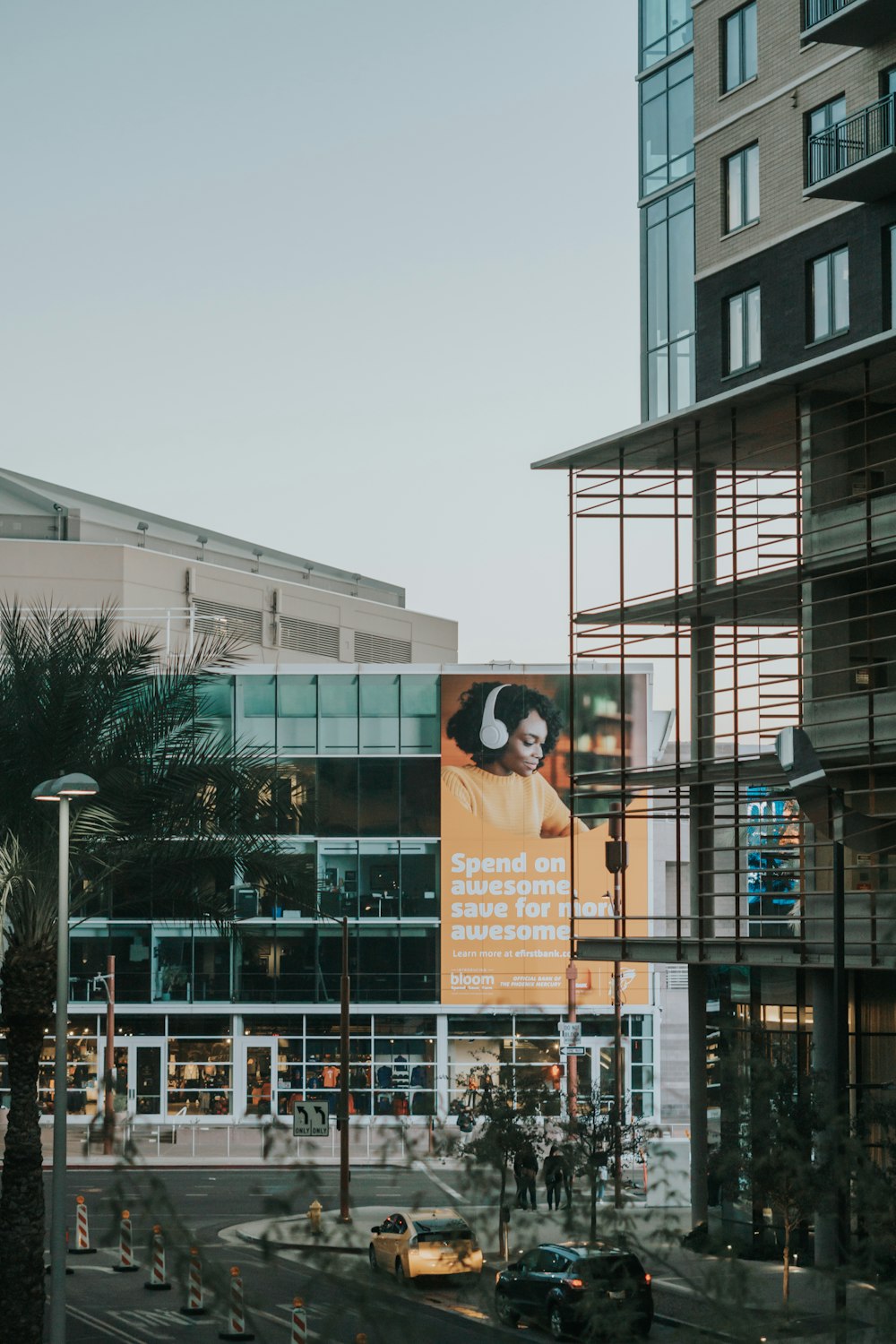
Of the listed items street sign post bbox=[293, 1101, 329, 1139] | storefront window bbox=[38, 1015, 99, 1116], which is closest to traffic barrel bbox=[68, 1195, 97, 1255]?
street sign post bbox=[293, 1101, 329, 1139]

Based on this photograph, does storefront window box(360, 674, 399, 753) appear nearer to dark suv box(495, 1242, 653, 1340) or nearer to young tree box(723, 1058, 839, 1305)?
young tree box(723, 1058, 839, 1305)

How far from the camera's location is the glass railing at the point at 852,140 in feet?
98.8

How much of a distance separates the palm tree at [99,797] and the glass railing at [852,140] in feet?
49.8

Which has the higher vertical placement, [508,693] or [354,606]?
[354,606]

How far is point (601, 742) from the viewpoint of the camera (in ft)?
187

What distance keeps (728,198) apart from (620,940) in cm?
1507

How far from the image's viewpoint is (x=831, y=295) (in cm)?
3219

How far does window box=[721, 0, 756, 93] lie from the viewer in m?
34.8

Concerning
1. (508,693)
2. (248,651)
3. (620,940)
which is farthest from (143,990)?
(620,940)

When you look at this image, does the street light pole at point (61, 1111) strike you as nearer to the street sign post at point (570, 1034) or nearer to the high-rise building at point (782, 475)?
the high-rise building at point (782, 475)

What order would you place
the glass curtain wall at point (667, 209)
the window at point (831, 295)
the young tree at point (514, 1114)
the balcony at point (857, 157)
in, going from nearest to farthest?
1. the young tree at point (514, 1114)
2. the balcony at point (857, 157)
3. the window at point (831, 295)
4. the glass curtain wall at point (667, 209)

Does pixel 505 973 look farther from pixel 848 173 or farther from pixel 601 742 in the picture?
pixel 848 173

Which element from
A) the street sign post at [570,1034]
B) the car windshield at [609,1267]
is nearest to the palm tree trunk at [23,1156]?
the car windshield at [609,1267]

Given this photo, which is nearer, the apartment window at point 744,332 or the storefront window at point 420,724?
the apartment window at point 744,332
